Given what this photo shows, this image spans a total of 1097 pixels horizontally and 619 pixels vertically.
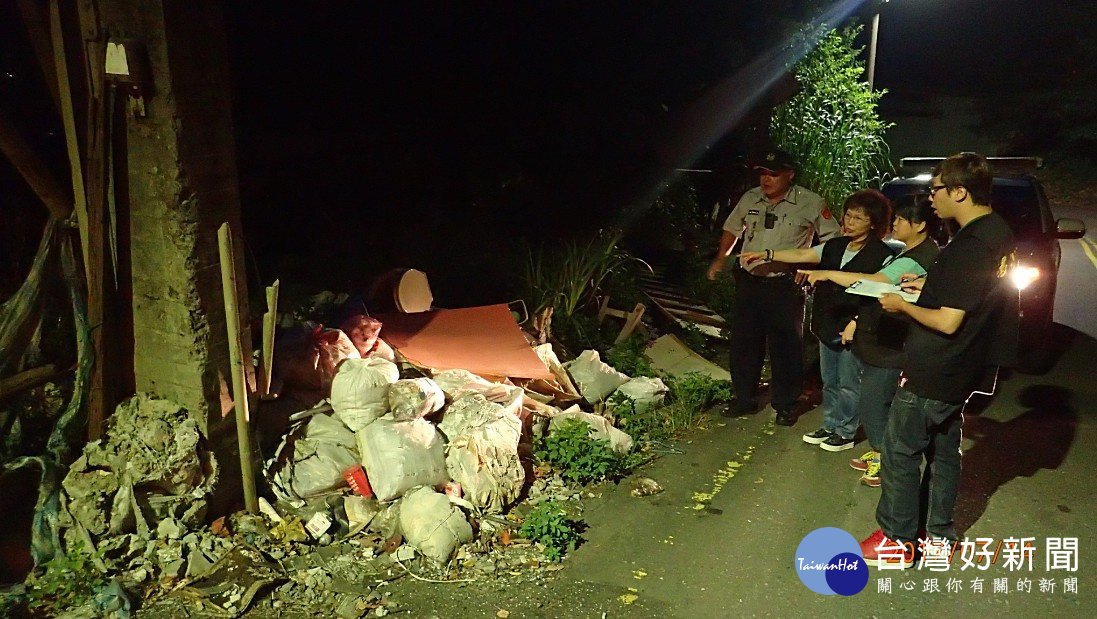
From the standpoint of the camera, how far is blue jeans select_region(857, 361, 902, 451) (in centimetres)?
467

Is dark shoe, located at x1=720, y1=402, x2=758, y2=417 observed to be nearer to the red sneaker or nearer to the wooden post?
the red sneaker

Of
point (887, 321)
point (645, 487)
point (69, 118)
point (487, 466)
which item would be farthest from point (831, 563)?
point (69, 118)

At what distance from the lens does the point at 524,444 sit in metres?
5.22

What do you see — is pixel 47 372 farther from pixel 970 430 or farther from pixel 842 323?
pixel 970 430

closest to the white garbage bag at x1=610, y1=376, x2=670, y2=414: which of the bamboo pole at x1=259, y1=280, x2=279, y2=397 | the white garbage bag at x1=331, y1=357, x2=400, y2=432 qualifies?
the white garbage bag at x1=331, y1=357, x2=400, y2=432

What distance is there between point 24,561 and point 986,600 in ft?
14.3

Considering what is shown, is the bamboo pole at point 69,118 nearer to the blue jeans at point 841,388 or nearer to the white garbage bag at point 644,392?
the white garbage bag at point 644,392

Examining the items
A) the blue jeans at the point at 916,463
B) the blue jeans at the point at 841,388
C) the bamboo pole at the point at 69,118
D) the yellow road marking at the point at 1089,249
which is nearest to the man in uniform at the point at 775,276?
the blue jeans at the point at 841,388

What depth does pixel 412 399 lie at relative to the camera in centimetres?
480

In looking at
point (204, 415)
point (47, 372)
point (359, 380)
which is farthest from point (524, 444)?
point (47, 372)

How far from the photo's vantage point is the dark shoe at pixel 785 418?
6.00 metres

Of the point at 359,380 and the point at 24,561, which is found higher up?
the point at 359,380

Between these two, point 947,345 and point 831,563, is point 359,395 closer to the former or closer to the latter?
point 831,563

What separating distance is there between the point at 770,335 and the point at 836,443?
81 centimetres
